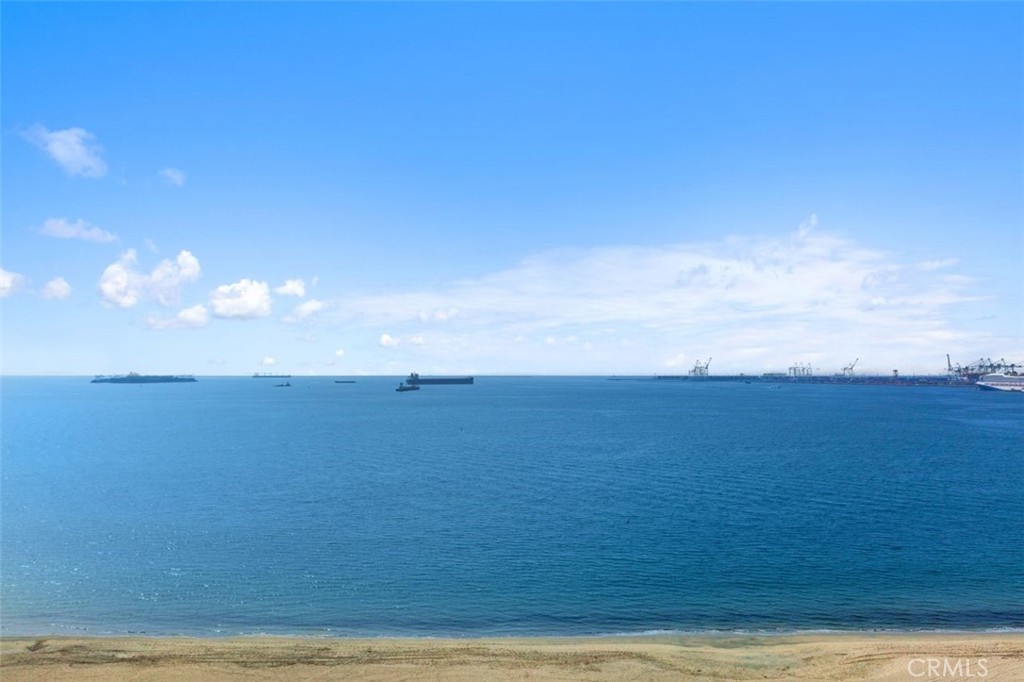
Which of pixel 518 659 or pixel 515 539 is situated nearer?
pixel 518 659

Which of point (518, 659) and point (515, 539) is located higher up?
point (518, 659)

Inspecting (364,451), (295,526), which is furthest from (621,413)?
(295,526)

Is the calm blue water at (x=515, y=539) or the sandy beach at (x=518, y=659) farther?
the calm blue water at (x=515, y=539)

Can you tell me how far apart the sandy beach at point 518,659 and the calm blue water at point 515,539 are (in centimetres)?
300

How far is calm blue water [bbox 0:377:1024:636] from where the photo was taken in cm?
3384

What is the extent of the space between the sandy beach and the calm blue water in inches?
118

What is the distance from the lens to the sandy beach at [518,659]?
80.4ft

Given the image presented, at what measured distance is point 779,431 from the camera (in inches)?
4722

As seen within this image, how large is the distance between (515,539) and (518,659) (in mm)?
21009

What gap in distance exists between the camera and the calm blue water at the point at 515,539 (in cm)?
3384

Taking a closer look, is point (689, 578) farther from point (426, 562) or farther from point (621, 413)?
point (621, 413)

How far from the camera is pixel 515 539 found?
155 feet

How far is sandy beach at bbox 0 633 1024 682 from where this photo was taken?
2450 centimetres

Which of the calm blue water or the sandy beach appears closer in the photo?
the sandy beach
